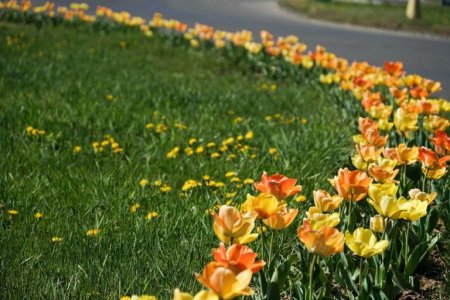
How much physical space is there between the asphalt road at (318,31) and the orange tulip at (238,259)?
6.92 m

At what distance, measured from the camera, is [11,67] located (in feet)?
23.4

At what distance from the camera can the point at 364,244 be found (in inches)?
87.0

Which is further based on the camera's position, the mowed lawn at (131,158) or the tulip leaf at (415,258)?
the mowed lawn at (131,158)

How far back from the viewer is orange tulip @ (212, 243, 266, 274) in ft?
5.96

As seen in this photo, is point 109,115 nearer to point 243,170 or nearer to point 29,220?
point 243,170

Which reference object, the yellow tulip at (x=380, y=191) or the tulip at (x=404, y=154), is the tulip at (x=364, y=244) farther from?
the tulip at (x=404, y=154)

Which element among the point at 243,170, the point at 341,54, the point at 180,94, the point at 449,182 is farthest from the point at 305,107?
the point at 341,54

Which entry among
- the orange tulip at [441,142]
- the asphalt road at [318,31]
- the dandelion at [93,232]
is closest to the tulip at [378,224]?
the orange tulip at [441,142]

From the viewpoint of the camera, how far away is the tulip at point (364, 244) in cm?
219

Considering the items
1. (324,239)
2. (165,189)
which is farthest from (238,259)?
(165,189)

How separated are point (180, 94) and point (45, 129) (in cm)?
174

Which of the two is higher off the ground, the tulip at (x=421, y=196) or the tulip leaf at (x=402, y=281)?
the tulip at (x=421, y=196)

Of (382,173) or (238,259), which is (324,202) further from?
(238,259)

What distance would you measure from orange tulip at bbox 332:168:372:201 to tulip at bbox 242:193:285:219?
1.27 ft
